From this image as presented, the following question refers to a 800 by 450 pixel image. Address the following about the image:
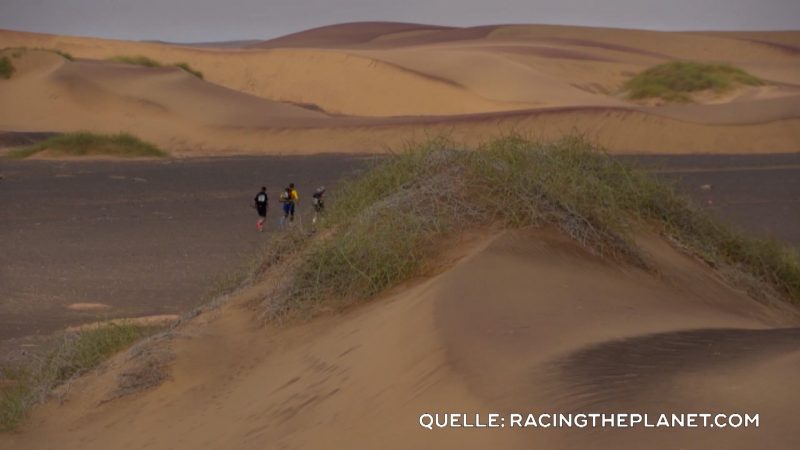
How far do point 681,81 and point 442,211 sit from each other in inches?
2207

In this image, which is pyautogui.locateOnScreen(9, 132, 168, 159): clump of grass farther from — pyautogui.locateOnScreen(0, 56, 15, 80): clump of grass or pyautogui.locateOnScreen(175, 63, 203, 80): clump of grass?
pyautogui.locateOnScreen(175, 63, 203, 80): clump of grass

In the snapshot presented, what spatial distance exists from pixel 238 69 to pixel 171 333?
6046cm

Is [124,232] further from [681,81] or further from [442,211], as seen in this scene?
[681,81]

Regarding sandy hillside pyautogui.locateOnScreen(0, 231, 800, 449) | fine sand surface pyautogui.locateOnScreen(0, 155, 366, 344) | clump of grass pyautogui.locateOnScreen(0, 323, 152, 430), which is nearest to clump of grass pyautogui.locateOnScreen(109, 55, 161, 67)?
fine sand surface pyautogui.locateOnScreen(0, 155, 366, 344)

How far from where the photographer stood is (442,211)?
29.2ft

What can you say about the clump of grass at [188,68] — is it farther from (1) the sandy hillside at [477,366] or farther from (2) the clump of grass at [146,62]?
(1) the sandy hillside at [477,366]

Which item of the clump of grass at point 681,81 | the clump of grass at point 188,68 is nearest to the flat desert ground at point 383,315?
the clump of grass at point 681,81

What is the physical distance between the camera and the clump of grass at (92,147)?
1345 inches

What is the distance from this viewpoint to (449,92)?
60.5 m

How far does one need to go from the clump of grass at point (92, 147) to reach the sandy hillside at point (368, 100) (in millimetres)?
2581

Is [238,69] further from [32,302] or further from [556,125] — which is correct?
[32,302]

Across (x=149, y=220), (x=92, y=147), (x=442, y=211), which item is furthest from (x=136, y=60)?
(x=442, y=211)

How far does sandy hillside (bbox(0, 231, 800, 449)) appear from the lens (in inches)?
229

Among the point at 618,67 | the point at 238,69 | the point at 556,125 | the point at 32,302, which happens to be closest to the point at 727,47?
the point at 618,67
